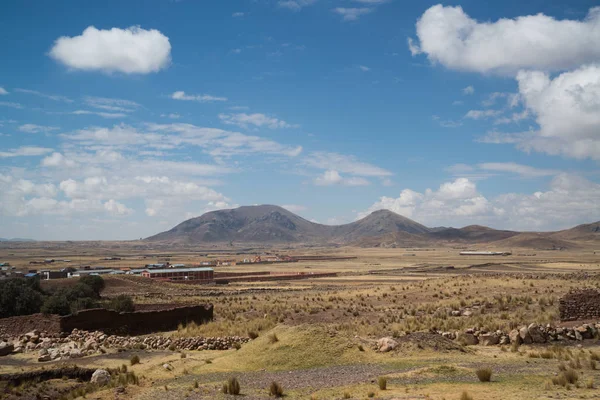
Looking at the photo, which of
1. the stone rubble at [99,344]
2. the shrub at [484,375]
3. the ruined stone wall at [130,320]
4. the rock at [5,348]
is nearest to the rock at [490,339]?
the shrub at [484,375]

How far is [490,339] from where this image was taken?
22.9 metres

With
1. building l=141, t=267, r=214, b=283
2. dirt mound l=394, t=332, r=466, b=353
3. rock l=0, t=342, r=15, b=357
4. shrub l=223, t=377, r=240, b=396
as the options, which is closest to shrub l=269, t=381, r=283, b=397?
shrub l=223, t=377, r=240, b=396

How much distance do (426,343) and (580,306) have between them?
39.7 feet

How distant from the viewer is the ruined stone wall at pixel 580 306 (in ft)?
89.2

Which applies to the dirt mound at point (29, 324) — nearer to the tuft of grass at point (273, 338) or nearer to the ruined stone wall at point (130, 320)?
the ruined stone wall at point (130, 320)

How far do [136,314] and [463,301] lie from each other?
23938mm

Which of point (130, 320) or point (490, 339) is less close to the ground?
point (490, 339)

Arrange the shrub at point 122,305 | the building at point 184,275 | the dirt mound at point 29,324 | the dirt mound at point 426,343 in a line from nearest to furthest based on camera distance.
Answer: the dirt mound at point 426,343
the dirt mound at point 29,324
the shrub at point 122,305
the building at point 184,275

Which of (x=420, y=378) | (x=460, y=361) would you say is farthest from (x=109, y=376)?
(x=460, y=361)

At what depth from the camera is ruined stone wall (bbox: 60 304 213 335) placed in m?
28.8

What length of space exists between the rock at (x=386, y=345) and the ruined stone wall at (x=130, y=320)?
1598cm

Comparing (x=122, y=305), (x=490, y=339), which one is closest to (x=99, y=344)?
(x=122, y=305)

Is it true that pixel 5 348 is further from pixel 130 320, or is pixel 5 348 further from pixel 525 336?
pixel 525 336

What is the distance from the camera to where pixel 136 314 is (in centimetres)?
3078
